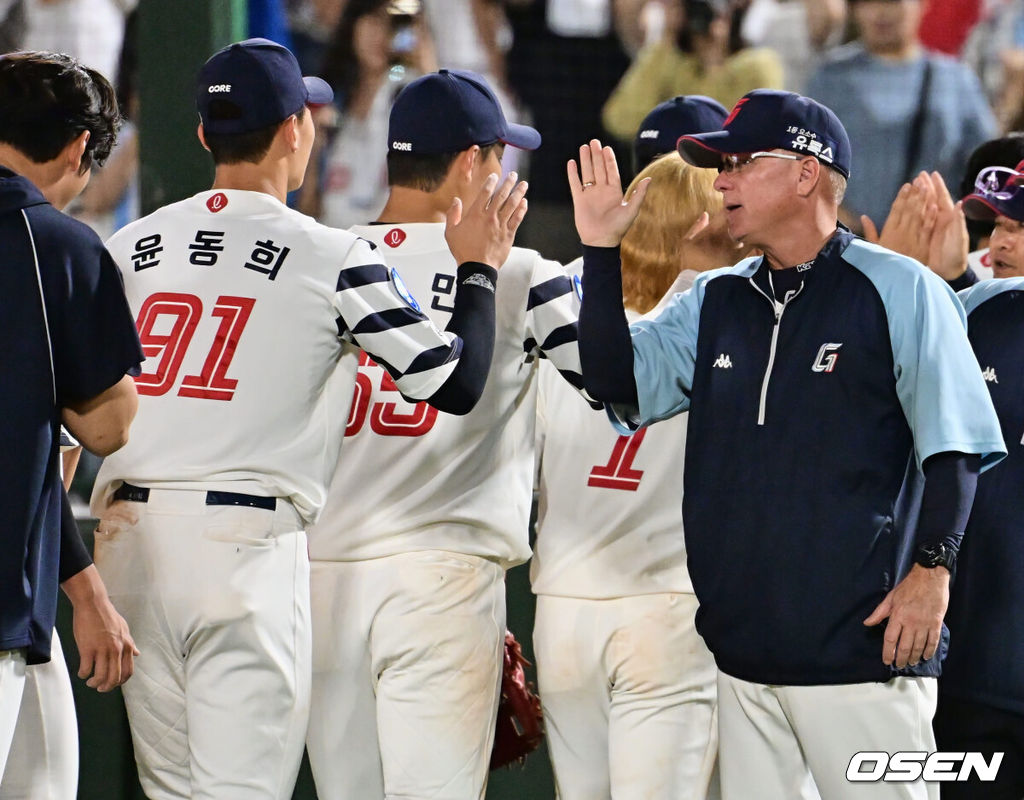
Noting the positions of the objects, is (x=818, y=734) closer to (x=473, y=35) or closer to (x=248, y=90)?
(x=248, y=90)

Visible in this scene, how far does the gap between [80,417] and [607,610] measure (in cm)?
126

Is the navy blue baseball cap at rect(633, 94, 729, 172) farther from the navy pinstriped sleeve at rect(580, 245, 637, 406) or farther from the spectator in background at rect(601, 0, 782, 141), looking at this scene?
the spectator in background at rect(601, 0, 782, 141)

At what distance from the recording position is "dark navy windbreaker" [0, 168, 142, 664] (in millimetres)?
2406

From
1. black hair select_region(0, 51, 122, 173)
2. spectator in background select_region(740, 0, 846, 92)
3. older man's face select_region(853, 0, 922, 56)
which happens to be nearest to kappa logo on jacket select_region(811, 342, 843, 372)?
black hair select_region(0, 51, 122, 173)

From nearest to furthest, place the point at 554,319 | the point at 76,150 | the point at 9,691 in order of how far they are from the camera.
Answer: the point at 9,691, the point at 76,150, the point at 554,319

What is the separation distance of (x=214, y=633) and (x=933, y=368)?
1412 mm

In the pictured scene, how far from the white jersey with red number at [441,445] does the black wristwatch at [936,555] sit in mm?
865

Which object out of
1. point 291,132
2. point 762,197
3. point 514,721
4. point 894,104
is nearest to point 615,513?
point 514,721

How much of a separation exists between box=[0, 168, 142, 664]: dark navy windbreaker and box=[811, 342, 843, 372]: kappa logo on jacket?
47.8 inches

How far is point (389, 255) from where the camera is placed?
3236mm

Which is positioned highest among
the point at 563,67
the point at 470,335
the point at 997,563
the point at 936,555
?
the point at 563,67

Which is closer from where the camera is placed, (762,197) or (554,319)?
(762,197)

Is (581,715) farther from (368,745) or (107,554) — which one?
(107,554)

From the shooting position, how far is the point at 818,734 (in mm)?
2656
